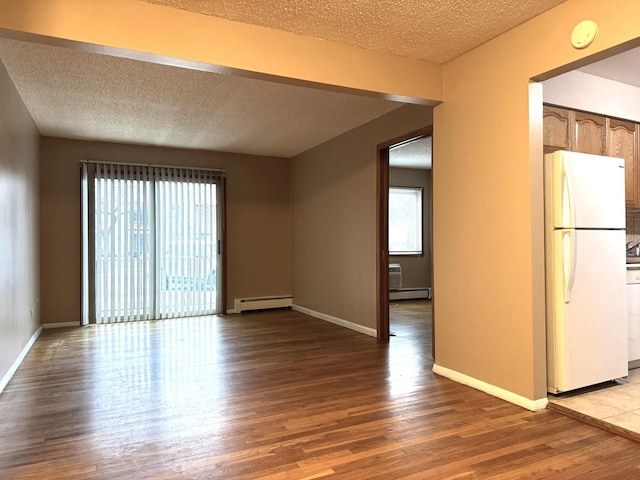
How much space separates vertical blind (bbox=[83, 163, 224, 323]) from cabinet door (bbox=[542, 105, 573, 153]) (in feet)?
15.2

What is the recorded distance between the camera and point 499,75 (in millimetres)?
2975

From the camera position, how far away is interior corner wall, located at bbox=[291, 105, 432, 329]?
5004mm

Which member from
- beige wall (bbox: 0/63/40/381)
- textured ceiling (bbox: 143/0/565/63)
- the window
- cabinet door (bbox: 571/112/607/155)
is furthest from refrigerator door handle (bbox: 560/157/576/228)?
the window

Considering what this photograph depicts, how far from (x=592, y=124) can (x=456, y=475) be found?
3.03m

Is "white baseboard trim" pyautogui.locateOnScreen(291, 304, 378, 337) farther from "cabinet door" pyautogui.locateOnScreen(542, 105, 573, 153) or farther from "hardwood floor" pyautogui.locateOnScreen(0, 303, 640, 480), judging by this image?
"cabinet door" pyautogui.locateOnScreen(542, 105, 573, 153)

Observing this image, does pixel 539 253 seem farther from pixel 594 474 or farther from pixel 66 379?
pixel 66 379

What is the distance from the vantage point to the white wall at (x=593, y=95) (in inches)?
133


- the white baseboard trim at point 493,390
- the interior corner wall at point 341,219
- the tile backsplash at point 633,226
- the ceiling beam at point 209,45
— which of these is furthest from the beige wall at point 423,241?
the ceiling beam at point 209,45

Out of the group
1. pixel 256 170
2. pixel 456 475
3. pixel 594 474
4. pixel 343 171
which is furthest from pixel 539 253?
pixel 256 170

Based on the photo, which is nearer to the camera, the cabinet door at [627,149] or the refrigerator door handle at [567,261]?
the refrigerator door handle at [567,261]

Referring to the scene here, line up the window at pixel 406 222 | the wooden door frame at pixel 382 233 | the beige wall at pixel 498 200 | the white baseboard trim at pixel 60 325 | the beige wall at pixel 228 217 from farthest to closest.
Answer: the window at pixel 406 222 → the beige wall at pixel 228 217 → the white baseboard trim at pixel 60 325 → the wooden door frame at pixel 382 233 → the beige wall at pixel 498 200

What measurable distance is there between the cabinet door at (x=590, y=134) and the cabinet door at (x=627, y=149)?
0.11 m

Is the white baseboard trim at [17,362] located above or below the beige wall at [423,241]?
below

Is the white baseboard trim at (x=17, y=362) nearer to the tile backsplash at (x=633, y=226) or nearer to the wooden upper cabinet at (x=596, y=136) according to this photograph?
the wooden upper cabinet at (x=596, y=136)
